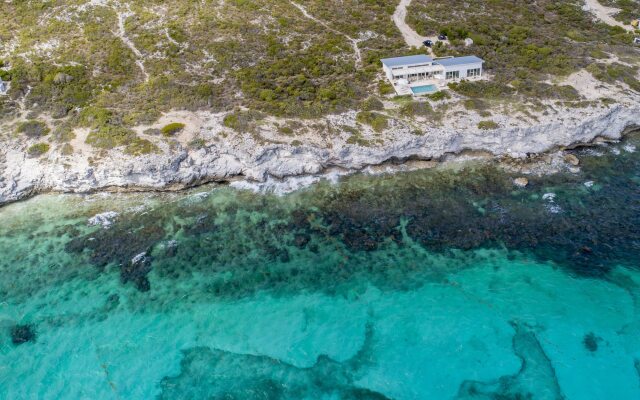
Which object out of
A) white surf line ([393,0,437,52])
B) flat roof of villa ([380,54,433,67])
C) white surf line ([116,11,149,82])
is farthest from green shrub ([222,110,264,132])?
white surf line ([393,0,437,52])

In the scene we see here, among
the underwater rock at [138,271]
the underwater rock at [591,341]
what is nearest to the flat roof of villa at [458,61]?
the underwater rock at [591,341]

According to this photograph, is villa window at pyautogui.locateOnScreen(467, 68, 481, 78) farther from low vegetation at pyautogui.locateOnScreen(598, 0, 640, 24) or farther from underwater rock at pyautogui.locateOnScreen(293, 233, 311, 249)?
underwater rock at pyautogui.locateOnScreen(293, 233, 311, 249)

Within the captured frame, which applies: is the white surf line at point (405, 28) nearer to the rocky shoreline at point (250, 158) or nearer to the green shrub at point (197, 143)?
the rocky shoreline at point (250, 158)

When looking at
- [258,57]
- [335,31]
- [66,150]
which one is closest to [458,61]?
[335,31]

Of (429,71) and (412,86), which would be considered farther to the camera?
(429,71)

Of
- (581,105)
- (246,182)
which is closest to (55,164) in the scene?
(246,182)

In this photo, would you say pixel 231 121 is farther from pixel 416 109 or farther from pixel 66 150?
pixel 416 109
